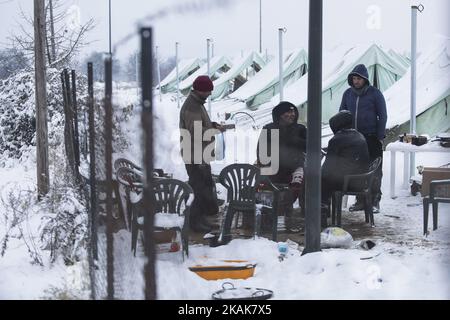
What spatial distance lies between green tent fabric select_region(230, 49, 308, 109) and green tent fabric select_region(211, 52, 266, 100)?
7.84 ft

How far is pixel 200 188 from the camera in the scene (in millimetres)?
5922

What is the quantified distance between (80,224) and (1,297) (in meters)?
1.31

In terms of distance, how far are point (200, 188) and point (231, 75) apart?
780 inches

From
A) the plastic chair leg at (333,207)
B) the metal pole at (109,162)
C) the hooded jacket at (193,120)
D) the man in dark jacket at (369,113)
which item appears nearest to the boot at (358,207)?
the man in dark jacket at (369,113)

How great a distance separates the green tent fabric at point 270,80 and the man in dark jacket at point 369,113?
46.3 feet

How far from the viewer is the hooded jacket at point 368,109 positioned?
678cm

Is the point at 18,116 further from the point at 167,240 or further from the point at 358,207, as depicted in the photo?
the point at 358,207

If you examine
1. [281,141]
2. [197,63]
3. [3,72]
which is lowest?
[281,141]

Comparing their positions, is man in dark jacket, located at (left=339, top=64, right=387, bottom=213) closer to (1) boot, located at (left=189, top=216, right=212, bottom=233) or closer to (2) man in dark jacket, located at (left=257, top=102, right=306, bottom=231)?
(2) man in dark jacket, located at (left=257, top=102, right=306, bottom=231)

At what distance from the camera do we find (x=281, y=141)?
610 centimetres

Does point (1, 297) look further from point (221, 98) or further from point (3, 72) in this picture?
point (221, 98)

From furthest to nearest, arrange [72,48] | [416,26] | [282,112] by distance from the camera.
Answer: [72,48]
[416,26]
[282,112]

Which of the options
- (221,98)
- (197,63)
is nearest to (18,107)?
(221,98)
